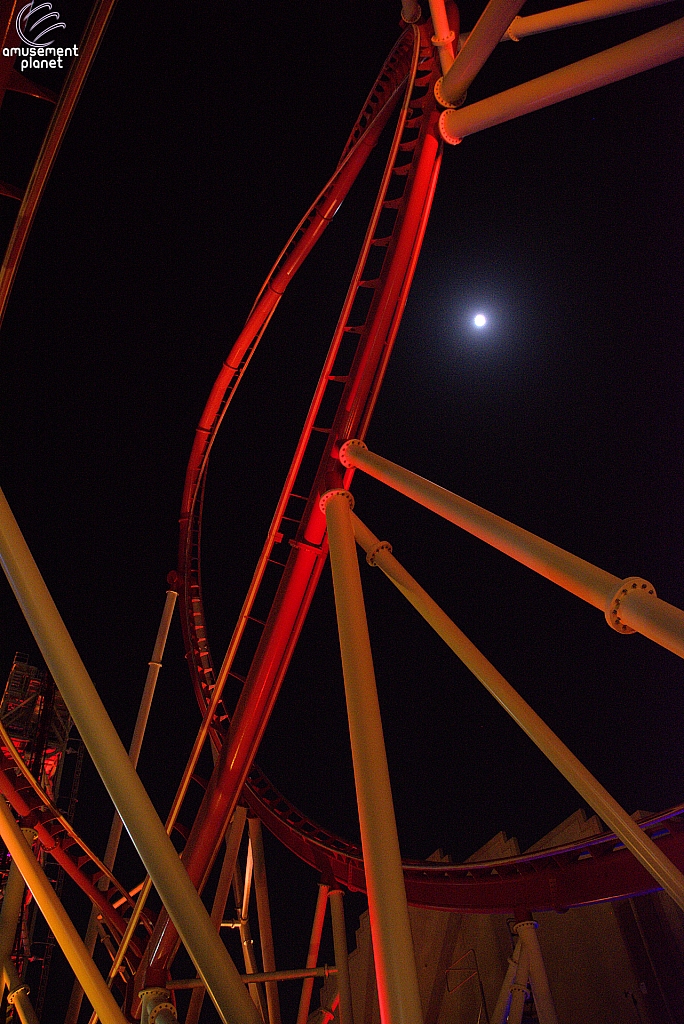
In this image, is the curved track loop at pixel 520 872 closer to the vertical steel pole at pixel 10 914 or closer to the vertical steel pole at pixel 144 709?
the vertical steel pole at pixel 144 709

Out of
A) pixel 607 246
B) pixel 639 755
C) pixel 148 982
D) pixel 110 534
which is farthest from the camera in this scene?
pixel 110 534

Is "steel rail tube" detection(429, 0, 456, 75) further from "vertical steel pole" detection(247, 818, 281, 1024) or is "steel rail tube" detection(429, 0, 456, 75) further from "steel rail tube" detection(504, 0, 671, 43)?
"vertical steel pole" detection(247, 818, 281, 1024)

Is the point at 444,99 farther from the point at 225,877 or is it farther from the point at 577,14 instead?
the point at 225,877

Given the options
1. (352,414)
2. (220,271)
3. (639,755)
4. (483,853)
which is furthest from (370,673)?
(220,271)

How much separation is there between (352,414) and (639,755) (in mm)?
5453

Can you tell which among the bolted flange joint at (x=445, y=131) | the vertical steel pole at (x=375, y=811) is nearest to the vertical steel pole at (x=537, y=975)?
the vertical steel pole at (x=375, y=811)

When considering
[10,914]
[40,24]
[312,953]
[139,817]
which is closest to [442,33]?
[40,24]

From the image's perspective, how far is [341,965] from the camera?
18.2 ft

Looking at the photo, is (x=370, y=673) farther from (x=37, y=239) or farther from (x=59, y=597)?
(x=59, y=597)

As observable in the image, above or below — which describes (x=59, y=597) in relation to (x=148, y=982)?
above

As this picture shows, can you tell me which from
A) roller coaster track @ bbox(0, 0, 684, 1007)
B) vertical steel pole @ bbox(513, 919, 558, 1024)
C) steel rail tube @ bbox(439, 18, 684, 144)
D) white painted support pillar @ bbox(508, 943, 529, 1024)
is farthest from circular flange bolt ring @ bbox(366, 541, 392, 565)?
white painted support pillar @ bbox(508, 943, 529, 1024)

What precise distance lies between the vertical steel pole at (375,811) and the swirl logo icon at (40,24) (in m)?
5.03

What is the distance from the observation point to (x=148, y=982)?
4371 mm

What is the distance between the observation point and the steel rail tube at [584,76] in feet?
11.2
